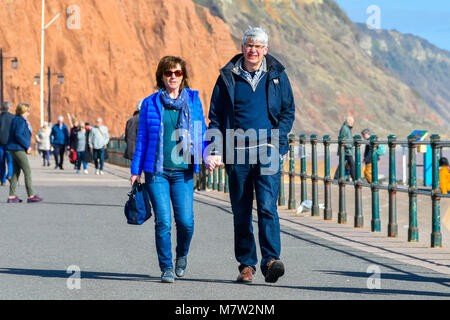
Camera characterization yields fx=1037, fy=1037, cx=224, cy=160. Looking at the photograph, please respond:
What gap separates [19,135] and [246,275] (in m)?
9.52

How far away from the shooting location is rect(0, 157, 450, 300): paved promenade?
7723 mm

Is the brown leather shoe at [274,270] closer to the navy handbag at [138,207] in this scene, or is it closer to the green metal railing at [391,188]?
the navy handbag at [138,207]

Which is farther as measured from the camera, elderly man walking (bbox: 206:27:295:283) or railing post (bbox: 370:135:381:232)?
railing post (bbox: 370:135:381:232)

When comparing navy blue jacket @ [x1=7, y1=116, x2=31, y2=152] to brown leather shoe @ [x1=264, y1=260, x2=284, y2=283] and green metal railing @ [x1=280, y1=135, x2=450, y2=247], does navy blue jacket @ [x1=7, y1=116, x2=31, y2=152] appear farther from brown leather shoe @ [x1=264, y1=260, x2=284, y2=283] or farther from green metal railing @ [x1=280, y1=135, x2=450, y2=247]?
brown leather shoe @ [x1=264, y1=260, x2=284, y2=283]

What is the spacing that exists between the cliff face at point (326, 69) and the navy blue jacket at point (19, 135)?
382 feet

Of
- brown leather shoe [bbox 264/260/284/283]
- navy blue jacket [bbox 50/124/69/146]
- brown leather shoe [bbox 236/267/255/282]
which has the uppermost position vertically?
navy blue jacket [bbox 50/124/69/146]

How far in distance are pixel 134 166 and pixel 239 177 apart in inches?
33.8

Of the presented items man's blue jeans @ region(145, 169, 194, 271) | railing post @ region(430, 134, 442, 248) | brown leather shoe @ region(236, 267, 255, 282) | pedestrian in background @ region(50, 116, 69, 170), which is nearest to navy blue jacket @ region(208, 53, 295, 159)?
man's blue jeans @ region(145, 169, 194, 271)

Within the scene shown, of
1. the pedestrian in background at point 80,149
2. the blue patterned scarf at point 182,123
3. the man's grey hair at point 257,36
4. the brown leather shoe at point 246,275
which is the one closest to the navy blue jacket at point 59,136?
the pedestrian in background at point 80,149

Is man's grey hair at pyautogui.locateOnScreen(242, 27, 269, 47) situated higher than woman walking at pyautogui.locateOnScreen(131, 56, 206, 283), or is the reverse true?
man's grey hair at pyautogui.locateOnScreen(242, 27, 269, 47)

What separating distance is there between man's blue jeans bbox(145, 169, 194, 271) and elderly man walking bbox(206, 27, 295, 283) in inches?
16.6

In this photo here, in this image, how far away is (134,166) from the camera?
8219mm

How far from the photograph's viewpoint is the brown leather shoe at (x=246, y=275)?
8164 mm
